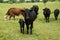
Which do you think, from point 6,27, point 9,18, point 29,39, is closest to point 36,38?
point 29,39

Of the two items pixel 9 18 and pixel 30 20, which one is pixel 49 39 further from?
Result: pixel 9 18

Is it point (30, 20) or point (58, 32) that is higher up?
point (30, 20)

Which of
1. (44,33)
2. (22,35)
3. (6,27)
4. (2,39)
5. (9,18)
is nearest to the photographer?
(2,39)

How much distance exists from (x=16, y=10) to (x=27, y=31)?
7.84 meters

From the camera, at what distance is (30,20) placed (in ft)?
50.4

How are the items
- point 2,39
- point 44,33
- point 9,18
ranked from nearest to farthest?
point 2,39 < point 44,33 < point 9,18

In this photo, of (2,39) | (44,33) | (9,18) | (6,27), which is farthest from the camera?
(9,18)

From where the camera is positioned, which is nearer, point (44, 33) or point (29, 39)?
point (29, 39)

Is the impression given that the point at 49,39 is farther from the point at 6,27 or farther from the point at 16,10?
the point at 16,10

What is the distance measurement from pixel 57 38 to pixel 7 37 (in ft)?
9.83

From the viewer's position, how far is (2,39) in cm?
1422

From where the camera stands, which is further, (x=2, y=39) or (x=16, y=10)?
(x=16, y=10)

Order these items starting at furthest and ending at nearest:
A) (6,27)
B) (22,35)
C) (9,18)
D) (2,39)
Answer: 1. (9,18)
2. (6,27)
3. (22,35)
4. (2,39)

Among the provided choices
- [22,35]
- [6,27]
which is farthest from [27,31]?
[6,27]
